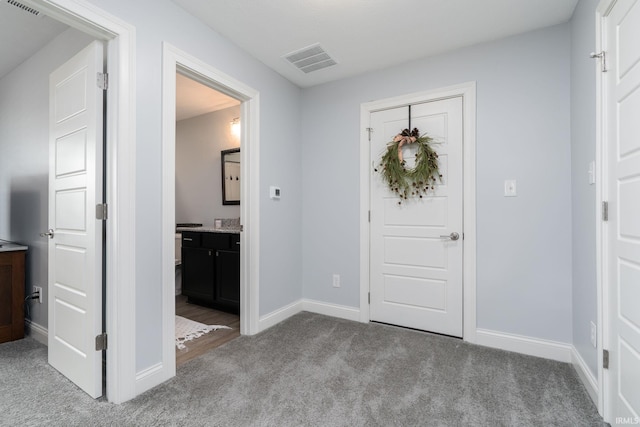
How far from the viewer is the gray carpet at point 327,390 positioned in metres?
1.58

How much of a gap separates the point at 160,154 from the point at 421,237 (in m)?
2.17

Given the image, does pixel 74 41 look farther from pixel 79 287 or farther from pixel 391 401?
pixel 391 401

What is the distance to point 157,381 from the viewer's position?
6.19 feet

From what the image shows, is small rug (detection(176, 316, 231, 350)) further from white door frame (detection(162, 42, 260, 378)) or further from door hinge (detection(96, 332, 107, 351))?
door hinge (detection(96, 332, 107, 351))

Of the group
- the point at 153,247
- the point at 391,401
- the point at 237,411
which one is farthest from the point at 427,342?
the point at 153,247

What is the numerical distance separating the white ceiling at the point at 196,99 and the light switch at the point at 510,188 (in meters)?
2.87

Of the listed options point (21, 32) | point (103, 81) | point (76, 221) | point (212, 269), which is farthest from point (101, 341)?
point (21, 32)

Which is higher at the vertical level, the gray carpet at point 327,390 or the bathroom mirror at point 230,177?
the bathroom mirror at point 230,177

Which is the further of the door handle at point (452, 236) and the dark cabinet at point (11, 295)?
the door handle at point (452, 236)

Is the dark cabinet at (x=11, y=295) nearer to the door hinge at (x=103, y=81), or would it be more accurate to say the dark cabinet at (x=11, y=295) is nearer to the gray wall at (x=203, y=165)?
the door hinge at (x=103, y=81)

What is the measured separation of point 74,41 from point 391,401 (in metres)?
3.25

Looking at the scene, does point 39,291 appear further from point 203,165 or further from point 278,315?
point 203,165

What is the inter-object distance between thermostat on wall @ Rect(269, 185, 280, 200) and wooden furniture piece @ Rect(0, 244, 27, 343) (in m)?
2.12

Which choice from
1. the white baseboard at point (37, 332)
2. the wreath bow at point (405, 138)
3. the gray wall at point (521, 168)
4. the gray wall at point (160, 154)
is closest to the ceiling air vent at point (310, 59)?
the gray wall at point (160, 154)
